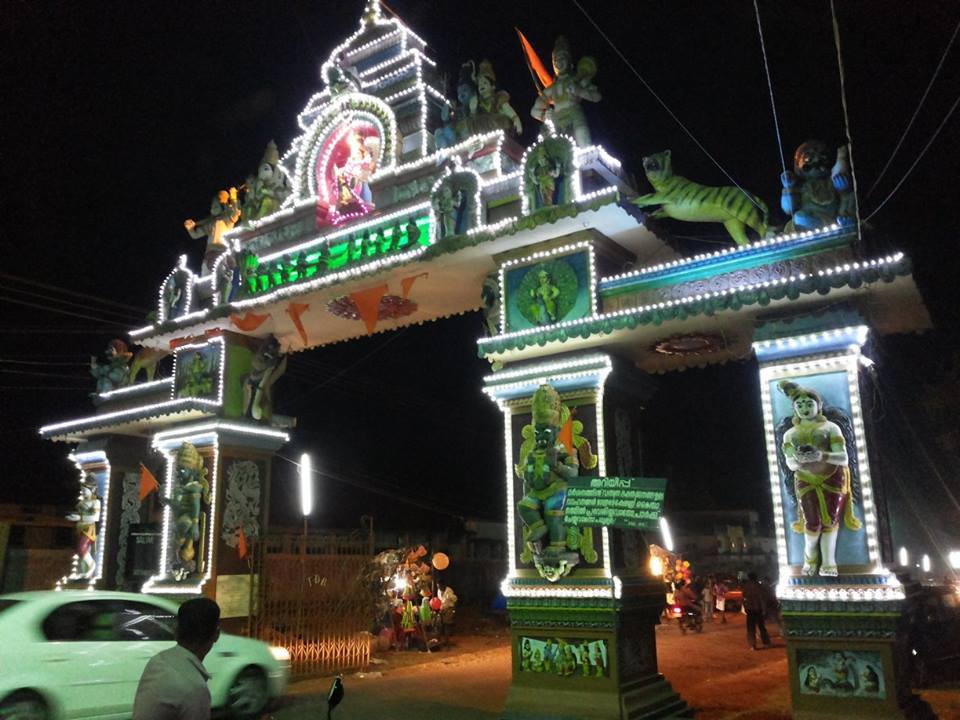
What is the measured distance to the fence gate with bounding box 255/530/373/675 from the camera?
12242mm

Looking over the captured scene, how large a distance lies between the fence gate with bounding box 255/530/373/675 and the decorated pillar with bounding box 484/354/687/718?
481 cm

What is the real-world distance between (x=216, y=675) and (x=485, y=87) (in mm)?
8271

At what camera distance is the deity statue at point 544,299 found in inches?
374

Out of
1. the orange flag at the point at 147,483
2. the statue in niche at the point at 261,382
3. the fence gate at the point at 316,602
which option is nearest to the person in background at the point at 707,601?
the fence gate at the point at 316,602

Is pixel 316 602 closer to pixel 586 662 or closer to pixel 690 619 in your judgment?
pixel 586 662

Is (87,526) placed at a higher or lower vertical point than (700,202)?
lower

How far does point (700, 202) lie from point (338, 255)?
5.33m

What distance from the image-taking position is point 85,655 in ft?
24.0

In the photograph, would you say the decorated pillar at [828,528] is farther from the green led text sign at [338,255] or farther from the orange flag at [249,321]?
the orange flag at [249,321]

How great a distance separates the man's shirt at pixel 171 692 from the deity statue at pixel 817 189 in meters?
7.43

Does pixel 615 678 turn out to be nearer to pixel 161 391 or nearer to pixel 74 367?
pixel 161 391

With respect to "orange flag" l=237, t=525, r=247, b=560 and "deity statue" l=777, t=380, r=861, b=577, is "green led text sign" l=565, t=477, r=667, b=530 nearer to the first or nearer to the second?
"deity statue" l=777, t=380, r=861, b=577

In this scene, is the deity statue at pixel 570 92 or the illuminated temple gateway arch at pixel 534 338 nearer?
the illuminated temple gateway arch at pixel 534 338

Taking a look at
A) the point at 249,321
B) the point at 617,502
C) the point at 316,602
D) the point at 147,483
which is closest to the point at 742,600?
the point at 316,602
